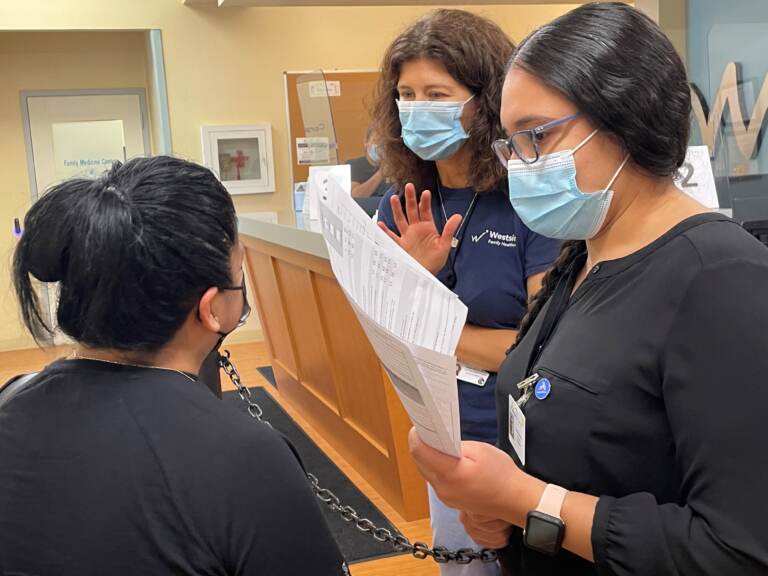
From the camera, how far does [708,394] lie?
0.81 metres

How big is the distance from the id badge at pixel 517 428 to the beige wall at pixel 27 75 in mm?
6591

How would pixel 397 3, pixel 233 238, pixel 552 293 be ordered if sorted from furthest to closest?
pixel 397 3 < pixel 552 293 < pixel 233 238

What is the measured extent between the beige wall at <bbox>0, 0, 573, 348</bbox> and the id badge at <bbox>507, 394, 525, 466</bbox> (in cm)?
569

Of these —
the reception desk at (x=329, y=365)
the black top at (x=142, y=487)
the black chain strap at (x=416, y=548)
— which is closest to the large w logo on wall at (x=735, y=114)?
the reception desk at (x=329, y=365)

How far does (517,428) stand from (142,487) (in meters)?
0.51

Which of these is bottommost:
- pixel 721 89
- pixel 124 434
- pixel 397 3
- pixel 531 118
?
pixel 124 434

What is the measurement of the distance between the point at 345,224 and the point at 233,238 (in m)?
0.22

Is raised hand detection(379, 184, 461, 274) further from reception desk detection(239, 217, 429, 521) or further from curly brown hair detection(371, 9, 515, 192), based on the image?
reception desk detection(239, 217, 429, 521)

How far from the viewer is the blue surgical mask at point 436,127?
65.7 inches

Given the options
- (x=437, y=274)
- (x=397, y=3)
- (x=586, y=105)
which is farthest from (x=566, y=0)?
(x=586, y=105)

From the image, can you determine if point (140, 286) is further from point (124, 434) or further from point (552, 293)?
point (552, 293)

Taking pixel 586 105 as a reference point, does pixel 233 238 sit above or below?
below

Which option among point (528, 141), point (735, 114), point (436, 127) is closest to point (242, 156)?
point (735, 114)

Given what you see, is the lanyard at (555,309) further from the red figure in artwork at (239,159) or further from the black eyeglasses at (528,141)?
the red figure in artwork at (239,159)
